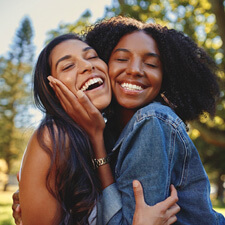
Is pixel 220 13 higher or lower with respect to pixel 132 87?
higher

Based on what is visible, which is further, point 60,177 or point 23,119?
point 23,119

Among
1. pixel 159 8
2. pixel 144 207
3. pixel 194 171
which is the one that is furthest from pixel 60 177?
pixel 159 8

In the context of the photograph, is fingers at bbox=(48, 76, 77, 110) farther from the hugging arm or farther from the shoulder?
the shoulder

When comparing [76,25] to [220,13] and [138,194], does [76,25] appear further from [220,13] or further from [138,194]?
[138,194]

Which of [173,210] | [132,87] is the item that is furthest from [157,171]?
[132,87]

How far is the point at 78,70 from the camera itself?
9.02 feet

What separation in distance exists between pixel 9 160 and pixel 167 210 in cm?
3004

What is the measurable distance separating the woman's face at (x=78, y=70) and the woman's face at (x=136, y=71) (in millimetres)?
163

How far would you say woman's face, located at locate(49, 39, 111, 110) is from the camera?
2742 millimetres

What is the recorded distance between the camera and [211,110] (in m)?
3.42

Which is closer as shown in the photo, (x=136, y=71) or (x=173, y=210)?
(x=173, y=210)

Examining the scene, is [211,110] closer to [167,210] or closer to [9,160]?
[167,210]

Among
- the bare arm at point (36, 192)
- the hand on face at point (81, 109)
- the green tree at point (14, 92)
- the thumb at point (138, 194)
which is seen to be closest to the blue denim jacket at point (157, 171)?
the thumb at point (138, 194)

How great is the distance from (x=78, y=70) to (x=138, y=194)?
1219 mm
